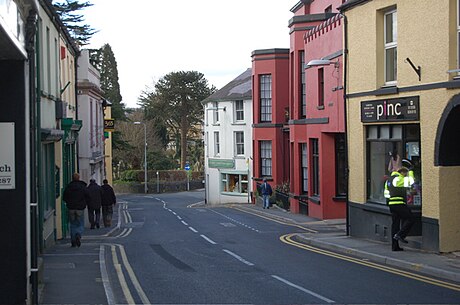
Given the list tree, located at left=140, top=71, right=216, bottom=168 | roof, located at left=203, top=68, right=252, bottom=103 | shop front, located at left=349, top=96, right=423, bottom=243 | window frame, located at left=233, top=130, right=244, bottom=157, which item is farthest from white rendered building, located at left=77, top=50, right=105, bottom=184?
tree, located at left=140, top=71, right=216, bottom=168

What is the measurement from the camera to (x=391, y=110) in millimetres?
17062

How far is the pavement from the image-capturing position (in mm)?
10914

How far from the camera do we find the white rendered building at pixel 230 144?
2013 inches

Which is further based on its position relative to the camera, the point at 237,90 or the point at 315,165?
the point at 237,90

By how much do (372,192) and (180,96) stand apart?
64976mm

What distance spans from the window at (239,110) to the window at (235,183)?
445cm

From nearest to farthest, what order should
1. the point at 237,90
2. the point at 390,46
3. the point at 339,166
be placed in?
the point at 390,46, the point at 339,166, the point at 237,90

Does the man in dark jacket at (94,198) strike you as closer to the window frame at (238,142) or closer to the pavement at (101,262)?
the pavement at (101,262)

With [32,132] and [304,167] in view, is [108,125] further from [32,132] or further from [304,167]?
[32,132]

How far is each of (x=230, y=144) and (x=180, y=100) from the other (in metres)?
31.5

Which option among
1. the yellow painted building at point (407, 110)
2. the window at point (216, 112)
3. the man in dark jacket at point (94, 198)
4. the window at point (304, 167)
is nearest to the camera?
the yellow painted building at point (407, 110)

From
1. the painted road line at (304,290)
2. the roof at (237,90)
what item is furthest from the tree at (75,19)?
the painted road line at (304,290)

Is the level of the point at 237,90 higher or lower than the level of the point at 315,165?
higher

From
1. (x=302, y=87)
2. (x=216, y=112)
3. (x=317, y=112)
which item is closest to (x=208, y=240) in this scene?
(x=317, y=112)
